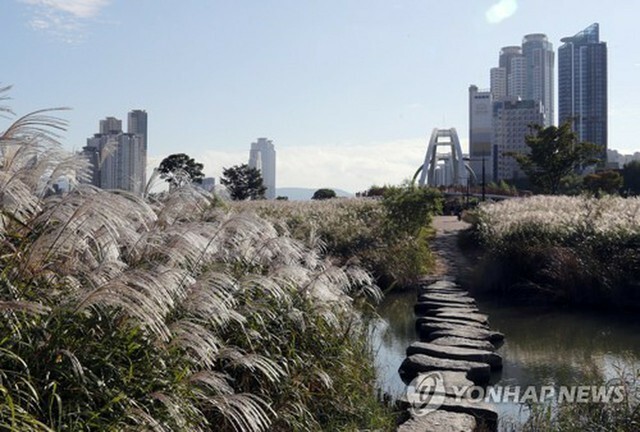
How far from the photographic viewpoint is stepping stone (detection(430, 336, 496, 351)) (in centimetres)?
684

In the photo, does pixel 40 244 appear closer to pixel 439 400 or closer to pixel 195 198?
pixel 195 198

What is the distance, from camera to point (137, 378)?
287 centimetres

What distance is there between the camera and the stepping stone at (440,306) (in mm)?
9090

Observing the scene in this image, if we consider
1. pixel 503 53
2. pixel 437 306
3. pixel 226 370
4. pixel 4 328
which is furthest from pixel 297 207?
pixel 503 53

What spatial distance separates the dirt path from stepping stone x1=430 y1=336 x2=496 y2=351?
17.2ft

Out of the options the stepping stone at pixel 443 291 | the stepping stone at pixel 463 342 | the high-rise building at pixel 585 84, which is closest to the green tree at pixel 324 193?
the stepping stone at pixel 443 291

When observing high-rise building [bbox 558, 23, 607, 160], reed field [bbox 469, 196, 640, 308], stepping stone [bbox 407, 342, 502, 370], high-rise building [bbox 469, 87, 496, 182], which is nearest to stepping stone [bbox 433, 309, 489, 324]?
stepping stone [bbox 407, 342, 502, 370]

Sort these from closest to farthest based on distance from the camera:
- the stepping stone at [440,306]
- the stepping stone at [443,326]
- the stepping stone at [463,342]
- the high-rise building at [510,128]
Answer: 1. the stepping stone at [463,342]
2. the stepping stone at [443,326]
3. the stepping stone at [440,306]
4. the high-rise building at [510,128]

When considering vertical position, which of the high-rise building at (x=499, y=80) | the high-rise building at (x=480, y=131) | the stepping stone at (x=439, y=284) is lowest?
the stepping stone at (x=439, y=284)

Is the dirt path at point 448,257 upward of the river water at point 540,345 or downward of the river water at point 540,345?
upward

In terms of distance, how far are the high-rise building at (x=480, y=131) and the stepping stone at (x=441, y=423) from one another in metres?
50.7

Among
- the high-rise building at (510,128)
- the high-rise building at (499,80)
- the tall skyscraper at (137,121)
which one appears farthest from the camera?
the high-rise building at (499,80)

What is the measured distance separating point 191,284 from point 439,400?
7.53 feet

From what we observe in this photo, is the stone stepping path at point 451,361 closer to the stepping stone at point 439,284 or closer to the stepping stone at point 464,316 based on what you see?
the stepping stone at point 464,316
